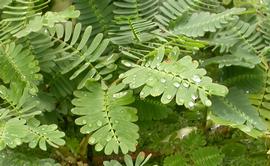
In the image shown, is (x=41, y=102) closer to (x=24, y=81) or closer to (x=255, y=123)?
(x=24, y=81)

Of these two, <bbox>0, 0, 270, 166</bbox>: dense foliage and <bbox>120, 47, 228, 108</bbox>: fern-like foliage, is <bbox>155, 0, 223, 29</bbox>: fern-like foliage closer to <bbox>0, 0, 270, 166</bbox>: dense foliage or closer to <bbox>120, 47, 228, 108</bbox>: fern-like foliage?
<bbox>0, 0, 270, 166</bbox>: dense foliage

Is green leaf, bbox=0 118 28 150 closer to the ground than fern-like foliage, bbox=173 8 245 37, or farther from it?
farther from it

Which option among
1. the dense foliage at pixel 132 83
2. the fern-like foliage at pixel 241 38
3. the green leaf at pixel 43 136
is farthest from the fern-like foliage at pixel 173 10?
the green leaf at pixel 43 136

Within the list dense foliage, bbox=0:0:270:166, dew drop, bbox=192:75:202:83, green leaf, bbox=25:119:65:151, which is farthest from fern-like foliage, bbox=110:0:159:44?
green leaf, bbox=25:119:65:151

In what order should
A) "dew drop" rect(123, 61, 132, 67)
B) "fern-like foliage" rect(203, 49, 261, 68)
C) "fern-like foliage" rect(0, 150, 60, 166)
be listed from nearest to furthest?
"fern-like foliage" rect(0, 150, 60, 166), "dew drop" rect(123, 61, 132, 67), "fern-like foliage" rect(203, 49, 261, 68)

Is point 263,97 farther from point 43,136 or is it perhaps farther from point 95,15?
point 43,136

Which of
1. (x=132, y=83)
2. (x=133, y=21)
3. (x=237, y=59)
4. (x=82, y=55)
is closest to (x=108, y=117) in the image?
(x=132, y=83)

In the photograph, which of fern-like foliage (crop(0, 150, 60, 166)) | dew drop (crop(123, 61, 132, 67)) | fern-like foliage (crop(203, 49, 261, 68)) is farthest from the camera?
fern-like foliage (crop(203, 49, 261, 68))

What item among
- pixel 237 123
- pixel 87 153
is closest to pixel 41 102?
pixel 87 153

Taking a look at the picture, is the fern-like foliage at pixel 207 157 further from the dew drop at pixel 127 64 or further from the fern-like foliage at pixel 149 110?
the dew drop at pixel 127 64
